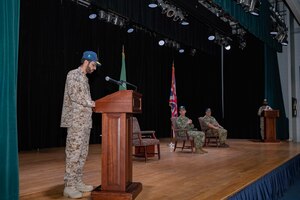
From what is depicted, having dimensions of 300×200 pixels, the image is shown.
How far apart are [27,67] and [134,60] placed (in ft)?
12.9

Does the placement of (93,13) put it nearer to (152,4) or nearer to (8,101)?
(152,4)

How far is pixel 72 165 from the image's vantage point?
10.4ft

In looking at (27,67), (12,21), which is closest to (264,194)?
(12,21)

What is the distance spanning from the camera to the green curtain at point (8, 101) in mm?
2543

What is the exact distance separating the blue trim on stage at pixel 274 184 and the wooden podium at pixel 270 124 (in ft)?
8.85

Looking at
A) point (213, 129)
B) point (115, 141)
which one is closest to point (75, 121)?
point (115, 141)

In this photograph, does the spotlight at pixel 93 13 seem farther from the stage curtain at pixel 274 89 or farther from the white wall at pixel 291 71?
the white wall at pixel 291 71

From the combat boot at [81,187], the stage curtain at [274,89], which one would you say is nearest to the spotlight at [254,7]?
the stage curtain at [274,89]

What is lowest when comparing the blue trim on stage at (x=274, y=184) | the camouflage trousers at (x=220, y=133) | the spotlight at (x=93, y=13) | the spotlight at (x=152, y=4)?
the blue trim on stage at (x=274, y=184)

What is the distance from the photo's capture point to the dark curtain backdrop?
744 cm

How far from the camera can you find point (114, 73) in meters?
9.62

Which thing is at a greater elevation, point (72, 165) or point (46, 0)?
point (46, 0)

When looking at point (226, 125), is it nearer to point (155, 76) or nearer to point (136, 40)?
point (155, 76)

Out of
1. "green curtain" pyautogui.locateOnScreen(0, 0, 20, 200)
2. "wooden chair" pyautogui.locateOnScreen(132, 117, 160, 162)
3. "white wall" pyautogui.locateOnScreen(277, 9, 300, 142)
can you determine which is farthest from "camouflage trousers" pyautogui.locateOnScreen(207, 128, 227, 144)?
"green curtain" pyautogui.locateOnScreen(0, 0, 20, 200)
